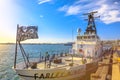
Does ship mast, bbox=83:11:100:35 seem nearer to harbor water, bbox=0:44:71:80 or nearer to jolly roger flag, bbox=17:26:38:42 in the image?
harbor water, bbox=0:44:71:80

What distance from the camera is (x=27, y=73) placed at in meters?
8.21

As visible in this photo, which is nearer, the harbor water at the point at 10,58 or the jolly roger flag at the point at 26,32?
the jolly roger flag at the point at 26,32

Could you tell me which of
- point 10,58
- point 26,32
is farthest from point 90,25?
point 10,58

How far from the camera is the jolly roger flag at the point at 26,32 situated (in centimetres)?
841

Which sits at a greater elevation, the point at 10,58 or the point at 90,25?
the point at 90,25

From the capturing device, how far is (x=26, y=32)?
844 centimetres

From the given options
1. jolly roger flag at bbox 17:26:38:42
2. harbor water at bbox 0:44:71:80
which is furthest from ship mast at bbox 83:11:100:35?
jolly roger flag at bbox 17:26:38:42

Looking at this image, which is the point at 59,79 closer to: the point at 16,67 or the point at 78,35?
the point at 16,67

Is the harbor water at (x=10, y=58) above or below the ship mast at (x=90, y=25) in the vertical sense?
below

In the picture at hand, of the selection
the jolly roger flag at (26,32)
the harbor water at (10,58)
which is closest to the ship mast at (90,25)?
the harbor water at (10,58)

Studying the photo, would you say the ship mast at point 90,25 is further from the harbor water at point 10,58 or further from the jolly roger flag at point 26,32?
the jolly roger flag at point 26,32

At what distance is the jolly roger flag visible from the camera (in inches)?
331

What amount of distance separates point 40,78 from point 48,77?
40 centimetres

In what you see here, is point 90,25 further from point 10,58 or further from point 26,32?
point 10,58
